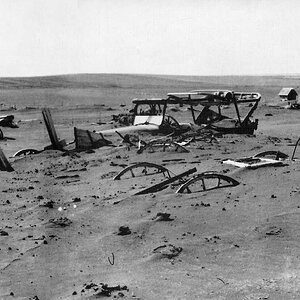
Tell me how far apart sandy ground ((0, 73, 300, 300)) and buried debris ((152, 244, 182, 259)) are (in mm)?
13

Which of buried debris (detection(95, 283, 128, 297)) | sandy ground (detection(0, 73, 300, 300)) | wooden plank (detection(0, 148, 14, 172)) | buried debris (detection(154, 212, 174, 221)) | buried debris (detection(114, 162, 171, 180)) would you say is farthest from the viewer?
wooden plank (detection(0, 148, 14, 172))

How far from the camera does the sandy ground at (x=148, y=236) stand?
17.3ft

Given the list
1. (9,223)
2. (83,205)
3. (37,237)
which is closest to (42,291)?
(37,237)

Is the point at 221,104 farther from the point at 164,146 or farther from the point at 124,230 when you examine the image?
the point at 124,230

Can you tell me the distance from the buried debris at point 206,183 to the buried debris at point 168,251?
249cm

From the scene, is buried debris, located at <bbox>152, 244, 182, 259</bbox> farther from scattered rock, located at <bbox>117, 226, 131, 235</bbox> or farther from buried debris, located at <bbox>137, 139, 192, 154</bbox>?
buried debris, located at <bbox>137, 139, 192, 154</bbox>

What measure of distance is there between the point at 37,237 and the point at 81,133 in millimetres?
8110

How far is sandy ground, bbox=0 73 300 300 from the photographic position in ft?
17.3

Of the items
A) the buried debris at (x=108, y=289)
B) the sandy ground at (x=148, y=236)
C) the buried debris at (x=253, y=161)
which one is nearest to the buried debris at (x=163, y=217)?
the sandy ground at (x=148, y=236)

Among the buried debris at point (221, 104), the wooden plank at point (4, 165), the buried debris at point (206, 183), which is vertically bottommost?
the wooden plank at point (4, 165)

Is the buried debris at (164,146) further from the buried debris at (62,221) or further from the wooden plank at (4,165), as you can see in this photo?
the buried debris at (62,221)

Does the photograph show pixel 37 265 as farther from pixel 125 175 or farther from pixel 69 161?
pixel 69 161

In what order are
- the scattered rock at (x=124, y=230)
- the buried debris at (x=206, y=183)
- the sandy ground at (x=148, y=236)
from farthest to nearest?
the buried debris at (x=206, y=183), the scattered rock at (x=124, y=230), the sandy ground at (x=148, y=236)

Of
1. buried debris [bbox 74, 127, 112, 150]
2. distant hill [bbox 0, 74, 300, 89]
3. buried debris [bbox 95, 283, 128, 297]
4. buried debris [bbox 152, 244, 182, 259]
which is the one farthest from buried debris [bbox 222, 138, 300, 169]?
distant hill [bbox 0, 74, 300, 89]
